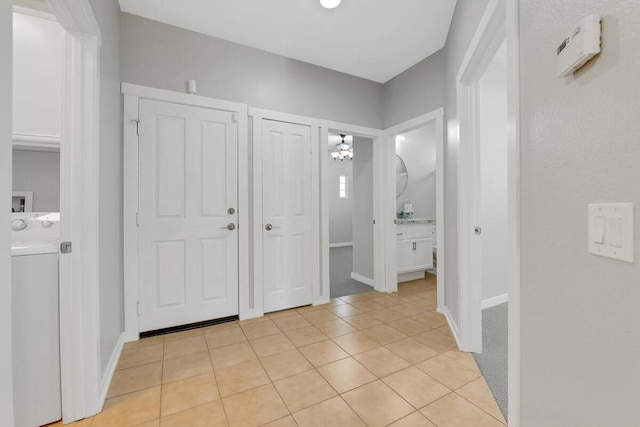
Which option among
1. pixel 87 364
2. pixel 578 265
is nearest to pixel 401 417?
pixel 578 265

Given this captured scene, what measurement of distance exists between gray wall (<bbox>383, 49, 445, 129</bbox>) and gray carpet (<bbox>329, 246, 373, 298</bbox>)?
2.20m

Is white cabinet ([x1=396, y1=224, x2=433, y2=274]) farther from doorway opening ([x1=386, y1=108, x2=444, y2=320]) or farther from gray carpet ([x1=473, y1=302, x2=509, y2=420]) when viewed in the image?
gray carpet ([x1=473, y1=302, x2=509, y2=420])

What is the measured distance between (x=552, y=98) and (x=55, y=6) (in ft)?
6.81

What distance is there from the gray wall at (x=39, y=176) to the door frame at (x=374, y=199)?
2.31 metres

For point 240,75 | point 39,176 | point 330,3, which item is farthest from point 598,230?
point 39,176

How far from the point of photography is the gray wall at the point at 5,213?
710 millimetres

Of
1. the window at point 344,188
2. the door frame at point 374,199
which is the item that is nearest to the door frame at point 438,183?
the door frame at point 374,199

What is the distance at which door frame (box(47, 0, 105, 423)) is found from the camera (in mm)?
1401

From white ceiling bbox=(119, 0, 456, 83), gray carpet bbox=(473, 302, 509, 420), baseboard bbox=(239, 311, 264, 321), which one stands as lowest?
gray carpet bbox=(473, 302, 509, 420)

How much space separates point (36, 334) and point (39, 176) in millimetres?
1309

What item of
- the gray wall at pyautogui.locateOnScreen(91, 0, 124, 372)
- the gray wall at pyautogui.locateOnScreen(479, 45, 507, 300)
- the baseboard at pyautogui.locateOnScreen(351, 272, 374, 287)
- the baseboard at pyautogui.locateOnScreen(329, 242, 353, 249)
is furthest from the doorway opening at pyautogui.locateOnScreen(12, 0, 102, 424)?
the baseboard at pyautogui.locateOnScreen(329, 242, 353, 249)

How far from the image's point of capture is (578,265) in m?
0.73

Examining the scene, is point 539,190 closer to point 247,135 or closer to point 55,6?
point 55,6

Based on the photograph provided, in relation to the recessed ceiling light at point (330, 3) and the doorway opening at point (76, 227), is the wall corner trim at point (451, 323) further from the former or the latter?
the recessed ceiling light at point (330, 3)
